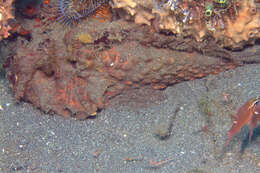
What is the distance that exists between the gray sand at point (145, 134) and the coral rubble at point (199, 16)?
2.53 feet

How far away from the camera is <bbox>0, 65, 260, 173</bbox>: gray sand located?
11.1ft

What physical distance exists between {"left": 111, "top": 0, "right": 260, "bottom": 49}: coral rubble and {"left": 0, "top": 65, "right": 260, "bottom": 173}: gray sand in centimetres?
77

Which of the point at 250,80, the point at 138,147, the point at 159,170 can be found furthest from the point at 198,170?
the point at 250,80

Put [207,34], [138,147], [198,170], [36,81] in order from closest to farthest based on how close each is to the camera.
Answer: [198,170] < [207,34] < [138,147] < [36,81]

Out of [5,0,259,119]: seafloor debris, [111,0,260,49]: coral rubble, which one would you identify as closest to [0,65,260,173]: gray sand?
[5,0,259,119]: seafloor debris

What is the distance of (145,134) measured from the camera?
150 inches

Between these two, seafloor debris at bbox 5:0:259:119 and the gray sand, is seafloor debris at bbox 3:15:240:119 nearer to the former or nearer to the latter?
seafloor debris at bbox 5:0:259:119

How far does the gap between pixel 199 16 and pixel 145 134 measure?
1985 mm

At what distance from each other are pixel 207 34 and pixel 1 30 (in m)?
3.03

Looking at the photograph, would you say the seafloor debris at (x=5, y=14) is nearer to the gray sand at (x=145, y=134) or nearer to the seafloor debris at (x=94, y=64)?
the seafloor debris at (x=94, y=64)

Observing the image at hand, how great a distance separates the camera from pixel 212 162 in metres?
3.27

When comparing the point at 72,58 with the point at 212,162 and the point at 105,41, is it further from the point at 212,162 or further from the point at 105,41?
the point at 212,162

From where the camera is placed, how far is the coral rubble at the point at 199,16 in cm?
333

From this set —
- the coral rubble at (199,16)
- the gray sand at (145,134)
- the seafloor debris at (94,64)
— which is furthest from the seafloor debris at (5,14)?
the coral rubble at (199,16)
